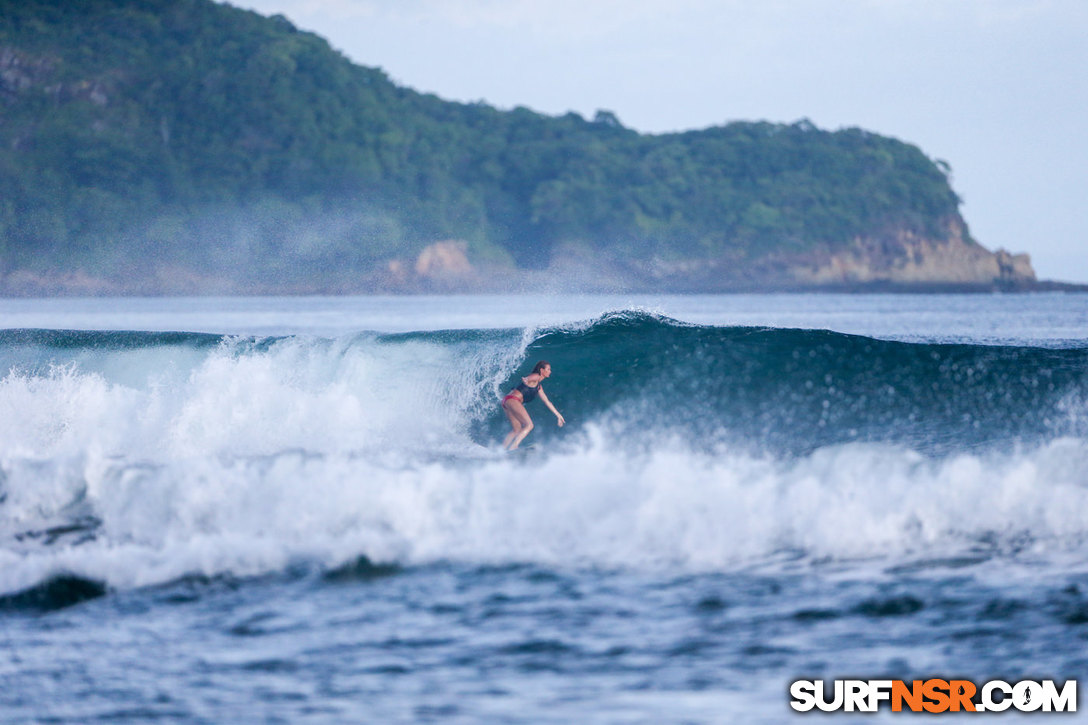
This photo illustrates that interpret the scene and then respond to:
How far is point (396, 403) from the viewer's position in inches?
616

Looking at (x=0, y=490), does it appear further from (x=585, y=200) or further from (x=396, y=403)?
(x=585, y=200)

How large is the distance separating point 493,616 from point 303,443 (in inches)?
293

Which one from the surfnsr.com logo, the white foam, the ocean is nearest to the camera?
the surfnsr.com logo

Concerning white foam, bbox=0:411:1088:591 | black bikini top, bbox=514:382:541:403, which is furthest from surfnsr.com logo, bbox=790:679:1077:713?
black bikini top, bbox=514:382:541:403

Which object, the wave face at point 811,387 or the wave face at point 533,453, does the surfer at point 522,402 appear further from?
the wave face at point 811,387

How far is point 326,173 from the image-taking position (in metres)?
103

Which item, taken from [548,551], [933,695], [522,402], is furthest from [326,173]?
[933,695]

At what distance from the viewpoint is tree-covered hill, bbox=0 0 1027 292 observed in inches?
3772

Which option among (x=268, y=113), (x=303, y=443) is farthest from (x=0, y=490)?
(x=268, y=113)

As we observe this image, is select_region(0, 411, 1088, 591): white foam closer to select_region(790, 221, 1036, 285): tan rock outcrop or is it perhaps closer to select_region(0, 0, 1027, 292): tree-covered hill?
select_region(0, 0, 1027, 292): tree-covered hill

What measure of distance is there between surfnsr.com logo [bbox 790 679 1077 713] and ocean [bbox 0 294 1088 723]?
0.34ft

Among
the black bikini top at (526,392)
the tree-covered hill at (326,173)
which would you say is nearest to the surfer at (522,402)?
the black bikini top at (526,392)

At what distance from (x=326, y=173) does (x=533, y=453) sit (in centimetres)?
9522

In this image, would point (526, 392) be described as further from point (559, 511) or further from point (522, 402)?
point (559, 511)
